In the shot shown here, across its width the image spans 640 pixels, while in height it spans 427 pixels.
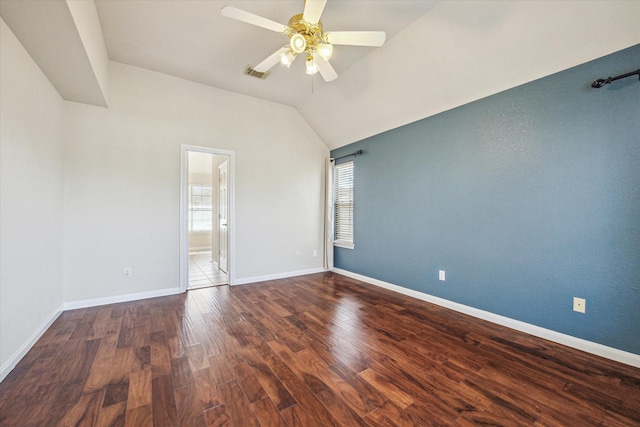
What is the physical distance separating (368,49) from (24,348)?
14.4ft

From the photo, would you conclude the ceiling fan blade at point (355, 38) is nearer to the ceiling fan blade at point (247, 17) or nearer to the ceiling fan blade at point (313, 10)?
the ceiling fan blade at point (313, 10)

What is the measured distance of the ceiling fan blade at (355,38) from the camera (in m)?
2.10

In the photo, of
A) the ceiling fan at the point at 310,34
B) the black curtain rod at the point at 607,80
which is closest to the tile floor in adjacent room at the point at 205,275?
the ceiling fan at the point at 310,34

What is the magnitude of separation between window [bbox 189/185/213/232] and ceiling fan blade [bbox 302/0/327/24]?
7.92 meters

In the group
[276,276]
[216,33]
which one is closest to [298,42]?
[216,33]

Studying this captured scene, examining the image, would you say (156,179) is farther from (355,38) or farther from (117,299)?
(355,38)

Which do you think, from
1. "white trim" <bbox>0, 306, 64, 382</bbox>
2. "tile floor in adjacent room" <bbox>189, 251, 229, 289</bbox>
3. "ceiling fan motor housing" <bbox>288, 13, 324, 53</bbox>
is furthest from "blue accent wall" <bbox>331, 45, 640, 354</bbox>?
"white trim" <bbox>0, 306, 64, 382</bbox>

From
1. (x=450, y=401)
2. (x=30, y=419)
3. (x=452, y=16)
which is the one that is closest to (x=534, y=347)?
(x=450, y=401)

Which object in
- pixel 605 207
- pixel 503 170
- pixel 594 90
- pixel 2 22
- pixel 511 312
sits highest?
pixel 2 22

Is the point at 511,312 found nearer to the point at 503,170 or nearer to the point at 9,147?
the point at 503,170

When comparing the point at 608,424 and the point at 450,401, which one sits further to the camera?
the point at 450,401

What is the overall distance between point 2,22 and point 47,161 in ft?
4.21

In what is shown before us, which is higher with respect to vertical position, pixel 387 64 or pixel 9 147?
pixel 387 64

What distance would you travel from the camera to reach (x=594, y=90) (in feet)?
7.06
